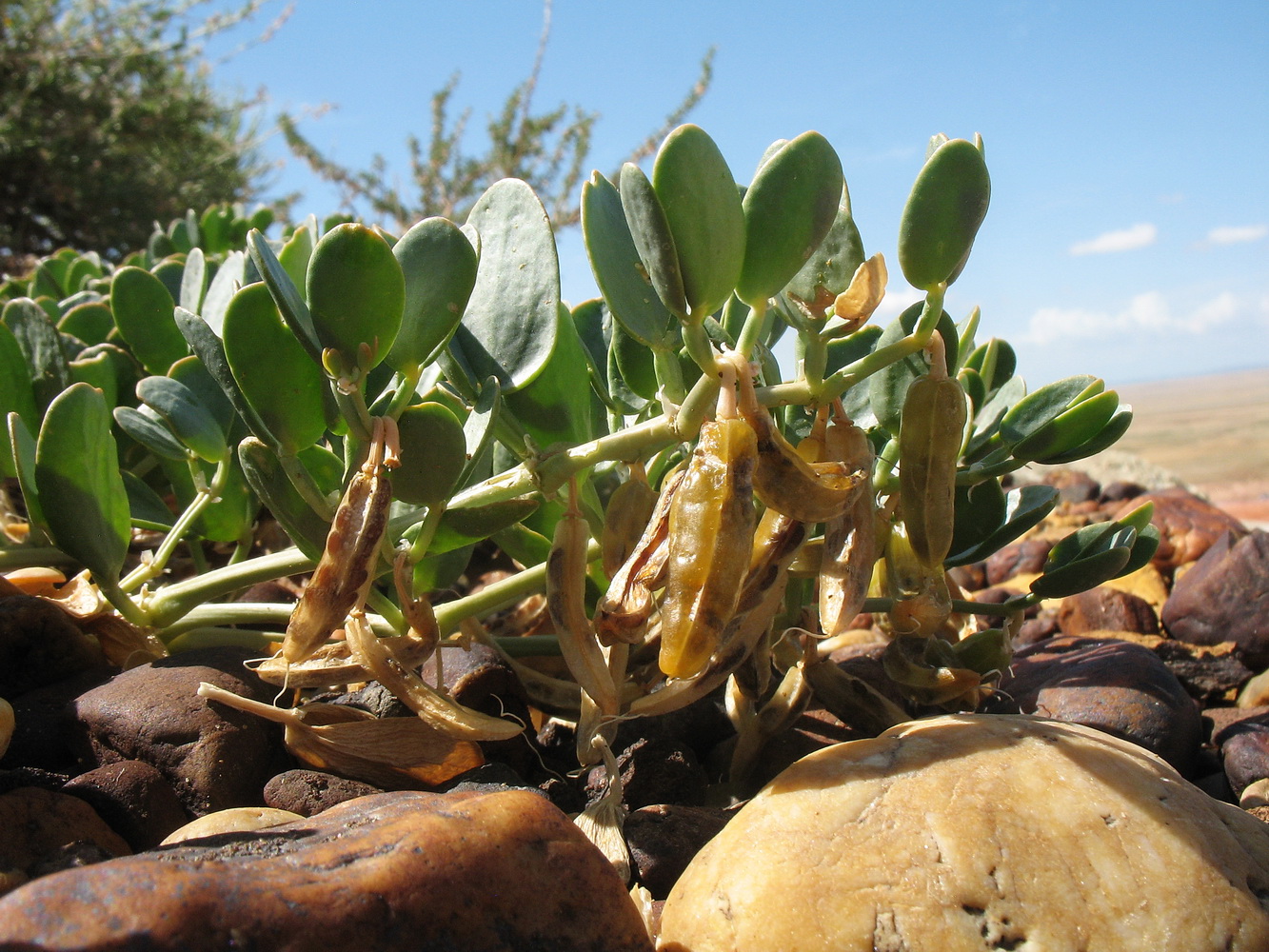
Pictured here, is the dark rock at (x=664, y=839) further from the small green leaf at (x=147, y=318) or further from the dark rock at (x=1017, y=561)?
the dark rock at (x=1017, y=561)

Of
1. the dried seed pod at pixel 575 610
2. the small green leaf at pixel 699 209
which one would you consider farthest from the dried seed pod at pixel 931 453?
the dried seed pod at pixel 575 610

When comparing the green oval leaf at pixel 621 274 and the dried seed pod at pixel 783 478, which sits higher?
the green oval leaf at pixel 621 274

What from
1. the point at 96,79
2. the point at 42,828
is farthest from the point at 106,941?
the point at 96,79

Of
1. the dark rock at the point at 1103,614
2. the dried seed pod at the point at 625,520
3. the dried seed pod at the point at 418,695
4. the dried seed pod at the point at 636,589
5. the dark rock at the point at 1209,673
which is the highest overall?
the dried seed pod at the point at 625,520

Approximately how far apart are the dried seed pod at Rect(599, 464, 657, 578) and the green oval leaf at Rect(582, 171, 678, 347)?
0.20 metres

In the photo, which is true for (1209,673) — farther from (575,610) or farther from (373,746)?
(373,746)

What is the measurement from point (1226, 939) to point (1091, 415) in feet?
2.25

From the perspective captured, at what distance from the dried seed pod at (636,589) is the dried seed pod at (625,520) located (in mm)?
119

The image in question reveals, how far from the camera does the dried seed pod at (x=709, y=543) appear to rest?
0.99m

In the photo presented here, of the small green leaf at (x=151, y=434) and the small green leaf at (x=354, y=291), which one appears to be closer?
the small green leaf at (x=354, y=291)

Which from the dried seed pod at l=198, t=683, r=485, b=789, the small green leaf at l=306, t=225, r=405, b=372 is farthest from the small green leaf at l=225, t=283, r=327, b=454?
the dried seed pod at l=198, t=683, r=485, b=789

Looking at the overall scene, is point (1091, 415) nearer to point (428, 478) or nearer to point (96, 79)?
point (428, 478)

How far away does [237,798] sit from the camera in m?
1.36

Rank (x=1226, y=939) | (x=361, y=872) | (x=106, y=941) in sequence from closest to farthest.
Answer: (x=106, y=941)
(x=361, y=872)
(x=1226, y=939)
